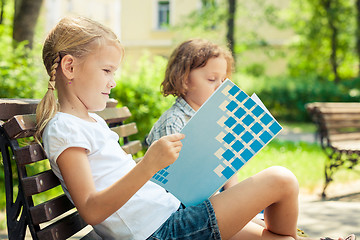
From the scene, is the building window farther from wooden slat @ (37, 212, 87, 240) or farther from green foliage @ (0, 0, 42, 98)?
wooden slat @ (37, 212, 87, 240)

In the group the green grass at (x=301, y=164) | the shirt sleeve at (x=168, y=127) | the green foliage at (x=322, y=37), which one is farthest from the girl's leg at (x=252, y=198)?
the green foliage at (x=322, y=37)

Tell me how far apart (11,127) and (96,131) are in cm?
30

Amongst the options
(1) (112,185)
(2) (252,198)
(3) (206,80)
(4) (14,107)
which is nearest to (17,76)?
(3) (206,80)

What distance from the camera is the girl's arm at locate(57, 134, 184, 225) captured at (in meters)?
1.47

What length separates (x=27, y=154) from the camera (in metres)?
1.57

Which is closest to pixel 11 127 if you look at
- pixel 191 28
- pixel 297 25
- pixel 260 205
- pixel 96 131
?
pixel 96 131

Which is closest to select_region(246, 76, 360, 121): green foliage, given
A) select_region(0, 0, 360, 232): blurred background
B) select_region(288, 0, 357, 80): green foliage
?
select_region(0, 0, 360, 232): blurred background

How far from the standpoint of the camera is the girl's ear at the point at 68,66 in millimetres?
1677

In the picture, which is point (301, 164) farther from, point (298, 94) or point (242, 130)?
point (298, 94)

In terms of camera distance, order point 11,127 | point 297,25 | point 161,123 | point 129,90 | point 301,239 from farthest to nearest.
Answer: point 297,25 → point 129,90 → point 161,123 → point 301,239 → point 11,127

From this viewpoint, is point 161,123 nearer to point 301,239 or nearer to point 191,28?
point 301,239

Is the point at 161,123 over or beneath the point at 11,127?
beneath

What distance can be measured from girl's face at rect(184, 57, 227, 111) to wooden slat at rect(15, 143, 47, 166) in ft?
3.45

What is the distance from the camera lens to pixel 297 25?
18.5 m
